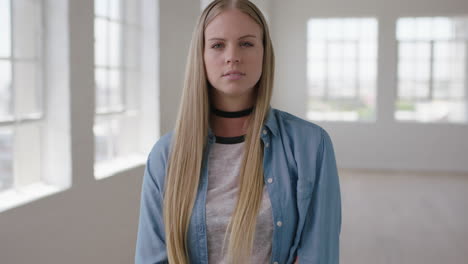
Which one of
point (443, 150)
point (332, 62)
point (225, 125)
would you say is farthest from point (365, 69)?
point (225, 125)

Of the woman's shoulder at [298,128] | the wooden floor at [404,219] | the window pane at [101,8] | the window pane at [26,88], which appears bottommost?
the wooden floor at [404,219]

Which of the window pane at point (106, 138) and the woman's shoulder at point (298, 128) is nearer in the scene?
the woman's shoulder at point (298, 128)

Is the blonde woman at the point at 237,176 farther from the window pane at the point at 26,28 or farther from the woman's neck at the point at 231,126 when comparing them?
the window pane at the point at 26,28

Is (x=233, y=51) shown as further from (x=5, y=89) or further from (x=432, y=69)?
(x=432, y=69)

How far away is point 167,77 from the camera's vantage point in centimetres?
442

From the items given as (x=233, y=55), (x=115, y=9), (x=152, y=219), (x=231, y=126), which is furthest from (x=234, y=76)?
(x=115, y=9)

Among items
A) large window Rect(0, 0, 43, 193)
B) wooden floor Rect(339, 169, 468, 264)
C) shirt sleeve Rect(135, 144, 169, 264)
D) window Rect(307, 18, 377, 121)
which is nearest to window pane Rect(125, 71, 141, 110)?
large window Rect(0, 0, 43, 193)

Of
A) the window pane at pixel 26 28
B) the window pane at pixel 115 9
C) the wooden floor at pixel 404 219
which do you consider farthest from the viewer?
the wooden floor at pixel 404 219

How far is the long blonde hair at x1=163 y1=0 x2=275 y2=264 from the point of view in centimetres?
133

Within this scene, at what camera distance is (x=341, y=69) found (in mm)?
9820

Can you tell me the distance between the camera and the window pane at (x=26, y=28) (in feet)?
9.25

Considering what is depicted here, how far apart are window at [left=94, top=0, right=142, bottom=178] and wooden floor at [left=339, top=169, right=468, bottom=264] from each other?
2.10 m

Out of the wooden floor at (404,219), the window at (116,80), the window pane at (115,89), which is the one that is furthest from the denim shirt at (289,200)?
the wooden floor at (404,219)

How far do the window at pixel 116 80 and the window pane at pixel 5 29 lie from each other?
936 millimetres
